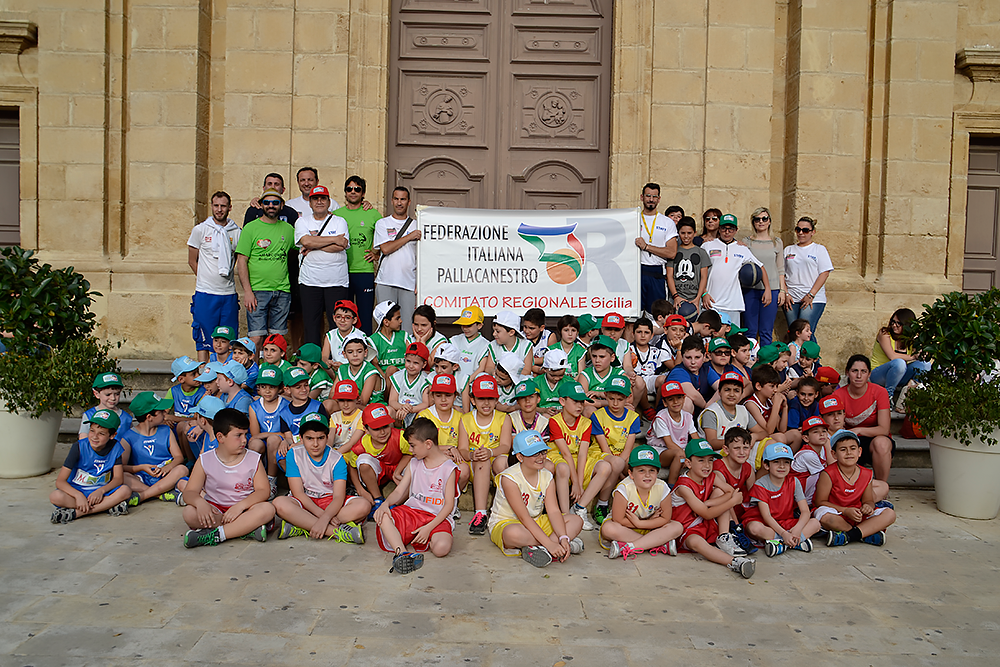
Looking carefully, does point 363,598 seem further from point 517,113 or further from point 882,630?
point 517,113

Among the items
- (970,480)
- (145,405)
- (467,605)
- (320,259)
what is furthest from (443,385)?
(970,480)

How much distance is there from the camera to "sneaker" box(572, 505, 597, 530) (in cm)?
622

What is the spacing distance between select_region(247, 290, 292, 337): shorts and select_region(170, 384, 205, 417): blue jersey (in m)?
1.45

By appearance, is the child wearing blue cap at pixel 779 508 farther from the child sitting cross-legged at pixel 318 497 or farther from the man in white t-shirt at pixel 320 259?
the man in white t-shirt at pixel 320 259

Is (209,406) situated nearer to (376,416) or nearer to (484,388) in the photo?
(376,416)

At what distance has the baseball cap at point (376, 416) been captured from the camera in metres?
6.35

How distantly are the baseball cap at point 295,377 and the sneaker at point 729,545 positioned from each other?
3.54 m

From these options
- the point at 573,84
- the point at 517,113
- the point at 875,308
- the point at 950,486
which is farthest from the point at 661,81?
the point at 950,486

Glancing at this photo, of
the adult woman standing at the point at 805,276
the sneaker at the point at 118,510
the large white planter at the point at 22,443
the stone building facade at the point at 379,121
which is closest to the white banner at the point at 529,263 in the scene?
the stone building facade at the point at 379,121

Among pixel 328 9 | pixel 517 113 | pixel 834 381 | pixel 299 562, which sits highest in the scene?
pixel 328 9

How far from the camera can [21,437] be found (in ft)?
23.6

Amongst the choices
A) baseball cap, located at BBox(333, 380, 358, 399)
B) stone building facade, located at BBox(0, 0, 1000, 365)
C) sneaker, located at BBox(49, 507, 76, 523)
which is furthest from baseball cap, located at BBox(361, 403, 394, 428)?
stone building facade, located at BBox(0, 0, 1000, 365)

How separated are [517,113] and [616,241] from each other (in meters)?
2.62

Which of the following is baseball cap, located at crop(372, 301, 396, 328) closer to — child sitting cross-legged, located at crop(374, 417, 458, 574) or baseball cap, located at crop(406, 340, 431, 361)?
baseball cap, located at crop(406, 340, 431, 361)
